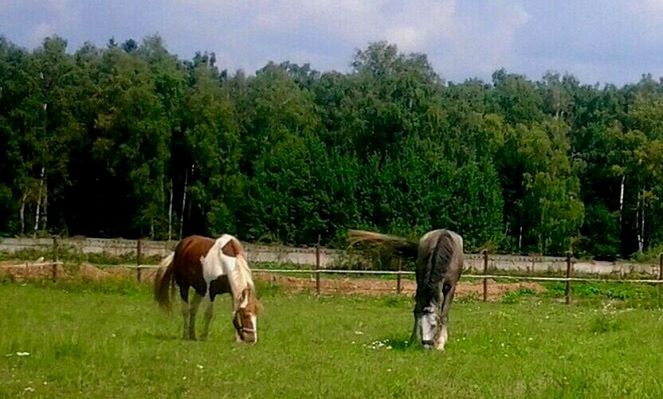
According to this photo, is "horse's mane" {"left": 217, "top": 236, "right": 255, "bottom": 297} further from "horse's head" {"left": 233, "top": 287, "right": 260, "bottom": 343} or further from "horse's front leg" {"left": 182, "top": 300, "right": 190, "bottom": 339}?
"horse's front leg" {"left": 182, "top": 300, "right": 190, "bottom": 339}

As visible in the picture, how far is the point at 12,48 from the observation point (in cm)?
7881

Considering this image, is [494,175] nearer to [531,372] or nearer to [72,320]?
[72,320]

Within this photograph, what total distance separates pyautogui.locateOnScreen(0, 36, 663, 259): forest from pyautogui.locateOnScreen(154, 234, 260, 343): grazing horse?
34532mm

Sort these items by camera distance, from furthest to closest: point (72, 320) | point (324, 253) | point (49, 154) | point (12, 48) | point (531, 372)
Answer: point (12, 48) < point (49, 154) < point (324, 253) < point (72, 320) < point (531, 372)

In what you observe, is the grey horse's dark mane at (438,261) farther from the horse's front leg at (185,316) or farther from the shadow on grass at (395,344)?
the horse's front leg at (185,316)

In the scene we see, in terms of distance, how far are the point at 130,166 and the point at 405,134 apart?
1581 centimetres

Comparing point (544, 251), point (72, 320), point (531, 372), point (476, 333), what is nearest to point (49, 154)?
point (544, 251)

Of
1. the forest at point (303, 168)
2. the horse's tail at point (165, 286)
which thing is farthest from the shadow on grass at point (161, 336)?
the forest at point (303, 168)

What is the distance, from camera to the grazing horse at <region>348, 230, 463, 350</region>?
42.6 feet

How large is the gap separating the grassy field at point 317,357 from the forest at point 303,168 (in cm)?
3284

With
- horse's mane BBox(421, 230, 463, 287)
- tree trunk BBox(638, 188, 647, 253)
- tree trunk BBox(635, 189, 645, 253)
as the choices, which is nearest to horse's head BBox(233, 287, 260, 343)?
horse's mane BBox(421, 230, 463, 287)

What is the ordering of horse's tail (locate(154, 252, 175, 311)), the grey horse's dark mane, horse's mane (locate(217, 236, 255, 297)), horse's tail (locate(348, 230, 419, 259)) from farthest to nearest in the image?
horse's tail (locate(154, 252, 175, 311))
horse's tail (locate(348, 230, 419, 259))
horse's mane (locate(217, 236, 255, 297))
the grey horse's dark mane

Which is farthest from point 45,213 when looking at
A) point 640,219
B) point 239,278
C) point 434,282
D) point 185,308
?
point 434,282

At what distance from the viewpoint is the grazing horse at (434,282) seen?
13.0m
